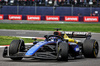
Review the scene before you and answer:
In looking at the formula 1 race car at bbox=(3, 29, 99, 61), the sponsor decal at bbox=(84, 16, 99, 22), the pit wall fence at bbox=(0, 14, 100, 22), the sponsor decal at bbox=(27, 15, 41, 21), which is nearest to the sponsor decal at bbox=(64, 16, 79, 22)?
the pit wall fence at bbox=(0, 14, 100, 22)

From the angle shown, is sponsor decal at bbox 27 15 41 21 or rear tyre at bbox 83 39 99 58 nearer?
rear tyre at bbox 83 39 99 58

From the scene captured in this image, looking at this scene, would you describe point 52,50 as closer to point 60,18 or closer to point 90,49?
point 90,49

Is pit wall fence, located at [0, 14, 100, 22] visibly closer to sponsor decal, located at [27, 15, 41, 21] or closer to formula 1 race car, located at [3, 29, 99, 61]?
sponsor decal, located at [27, 15, 41, 21]

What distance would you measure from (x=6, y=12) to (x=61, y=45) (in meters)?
53.9

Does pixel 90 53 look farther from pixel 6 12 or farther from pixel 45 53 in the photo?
pixel 6 12

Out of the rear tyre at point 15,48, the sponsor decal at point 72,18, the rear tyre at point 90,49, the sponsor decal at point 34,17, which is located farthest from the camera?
the sponsor decal at point 34,17

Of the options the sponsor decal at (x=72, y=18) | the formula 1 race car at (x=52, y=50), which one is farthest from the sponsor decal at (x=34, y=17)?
the formula 1 race car at (x=52, y=50)

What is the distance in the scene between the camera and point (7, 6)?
63.7 metres

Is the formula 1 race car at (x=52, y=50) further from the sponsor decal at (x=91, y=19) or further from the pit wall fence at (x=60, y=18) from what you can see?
the pit wall fence at (x=60, y=18)

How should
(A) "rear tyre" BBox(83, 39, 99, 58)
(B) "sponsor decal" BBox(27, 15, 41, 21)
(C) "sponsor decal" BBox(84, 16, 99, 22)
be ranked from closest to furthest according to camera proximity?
1. (A) "rear tyre" BBox(83, 39, 99, 58)
2. (C) "sponsor decal" BBox(84, 16, 99, 22)
3. (B) "sponsor decal" BBox(27, 15, 41, 21)

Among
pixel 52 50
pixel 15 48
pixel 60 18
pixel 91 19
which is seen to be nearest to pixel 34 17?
pixel 60 18

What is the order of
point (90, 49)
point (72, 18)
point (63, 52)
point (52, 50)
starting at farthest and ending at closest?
Result: point (72, 18)
point (90, 49)
point (52, 50)
point (63, 52)

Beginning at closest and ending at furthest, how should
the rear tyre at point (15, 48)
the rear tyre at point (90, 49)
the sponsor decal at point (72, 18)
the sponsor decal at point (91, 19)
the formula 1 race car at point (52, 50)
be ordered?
1. the formula 1 race car at point (52, 50)
2. the rear tyre at point (15, 48)
3. the rear tyre at point (90, 49)
4. the sponsor decal at point (91, 19)
5. the sponsor decal at point (72, 18)

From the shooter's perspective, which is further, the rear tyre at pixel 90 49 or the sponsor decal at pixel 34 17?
the sponsor decal at pixel 34 17
